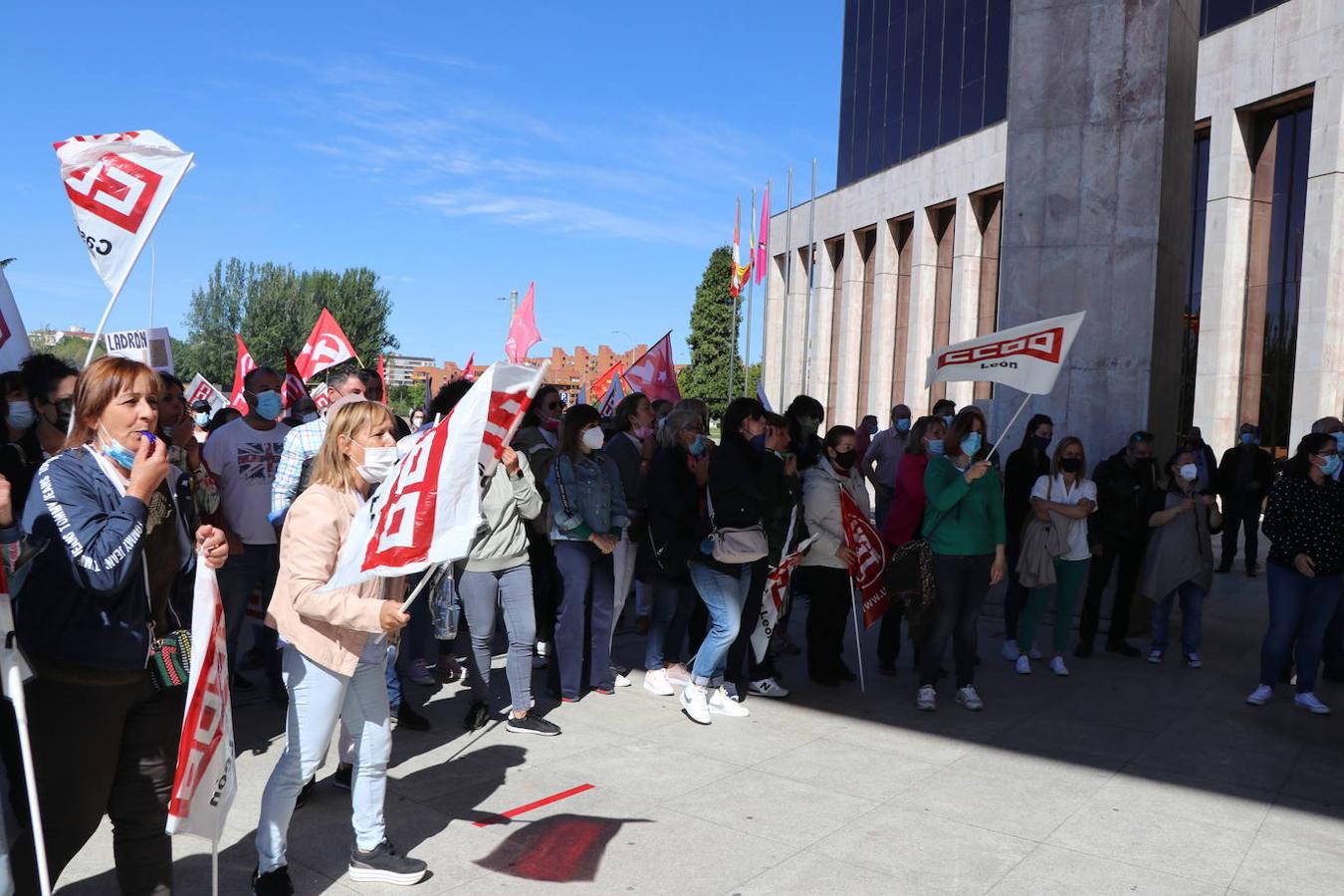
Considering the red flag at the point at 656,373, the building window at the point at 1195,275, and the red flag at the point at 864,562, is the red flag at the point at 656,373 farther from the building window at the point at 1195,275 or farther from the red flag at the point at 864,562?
the building window at the point at 1195,275

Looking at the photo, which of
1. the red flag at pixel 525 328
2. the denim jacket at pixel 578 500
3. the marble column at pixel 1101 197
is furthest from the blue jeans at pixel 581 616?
the red flag at pixel 525 328

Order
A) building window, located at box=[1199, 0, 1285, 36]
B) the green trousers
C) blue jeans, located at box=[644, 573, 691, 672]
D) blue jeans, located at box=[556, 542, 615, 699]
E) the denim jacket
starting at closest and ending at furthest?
the denim jacket → blue jeans, located at box=[556, 542, 615, 699] → blue jeans, located at box=[644, 573, 691, 672] → the green trousers → building window, located at box=[1199, 0, 1285, 36]

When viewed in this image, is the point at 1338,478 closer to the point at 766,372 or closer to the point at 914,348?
the point at 914,348

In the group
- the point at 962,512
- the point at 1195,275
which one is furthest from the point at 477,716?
the point at 1195,275

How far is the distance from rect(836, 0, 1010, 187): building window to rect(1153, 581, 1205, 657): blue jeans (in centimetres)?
2127

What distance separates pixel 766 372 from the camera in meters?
45.4

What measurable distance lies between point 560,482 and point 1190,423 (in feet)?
67.4

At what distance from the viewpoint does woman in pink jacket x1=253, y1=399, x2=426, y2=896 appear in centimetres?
389

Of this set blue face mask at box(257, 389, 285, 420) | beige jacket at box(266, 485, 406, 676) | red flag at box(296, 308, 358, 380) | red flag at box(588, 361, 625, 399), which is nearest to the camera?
beige jacket at box(266, 485, 406, 676)

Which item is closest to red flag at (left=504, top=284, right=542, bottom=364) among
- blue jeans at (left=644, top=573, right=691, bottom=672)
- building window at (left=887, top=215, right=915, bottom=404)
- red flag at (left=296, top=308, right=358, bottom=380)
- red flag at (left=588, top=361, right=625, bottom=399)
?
red flag at (left=588, top=361, right=625, bottom=399)

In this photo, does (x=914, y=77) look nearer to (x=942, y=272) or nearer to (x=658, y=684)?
(x=942, y=272)

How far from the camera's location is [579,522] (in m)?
6.88

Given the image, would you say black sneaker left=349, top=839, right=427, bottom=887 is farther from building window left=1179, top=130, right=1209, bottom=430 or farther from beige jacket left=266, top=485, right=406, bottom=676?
building window left=1179, top=130, right=1209, bottom=430

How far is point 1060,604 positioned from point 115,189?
23.5 ft
